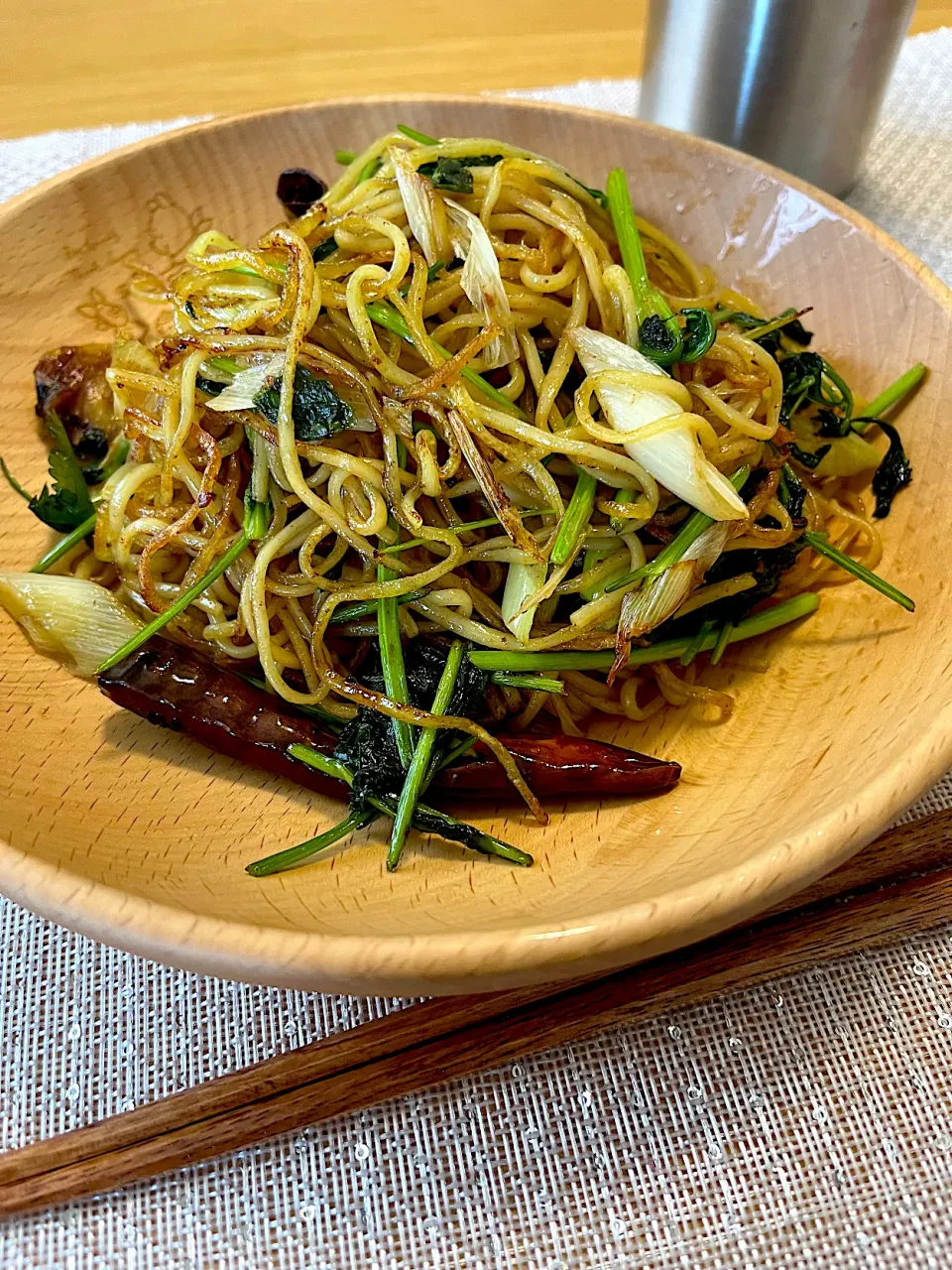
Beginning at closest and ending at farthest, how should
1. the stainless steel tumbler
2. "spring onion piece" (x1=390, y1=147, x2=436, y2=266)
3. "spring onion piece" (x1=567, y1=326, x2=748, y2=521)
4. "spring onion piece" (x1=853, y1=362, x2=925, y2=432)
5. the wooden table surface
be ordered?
"spring onion piece" (x1=567, y1=326, x2=748, y2=521)
"spring onion piece" (x1=390, y1=147, x2=436, y2=266)
"spring onion piece" (x1=853, y1=362, x2=925, y2=432)
the stainless steel tumbler
the wooden table surface

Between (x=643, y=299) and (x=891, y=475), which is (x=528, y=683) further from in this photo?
(x=891, y=475)

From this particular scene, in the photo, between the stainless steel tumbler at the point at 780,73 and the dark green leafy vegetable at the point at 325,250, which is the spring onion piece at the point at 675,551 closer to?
the dark green leafy vegetable at the point at 325,250

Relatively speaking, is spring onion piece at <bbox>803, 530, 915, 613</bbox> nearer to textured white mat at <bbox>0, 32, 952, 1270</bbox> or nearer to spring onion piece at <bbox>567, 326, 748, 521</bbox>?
spring onion piece at <bbox>567, 326, 748, 521</bbox>

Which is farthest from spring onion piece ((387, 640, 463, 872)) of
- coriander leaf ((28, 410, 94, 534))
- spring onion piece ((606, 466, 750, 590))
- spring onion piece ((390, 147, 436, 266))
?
coriander leaf ((28, 410, 94, 534))

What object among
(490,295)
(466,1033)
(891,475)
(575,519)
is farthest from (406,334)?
(466,1033)

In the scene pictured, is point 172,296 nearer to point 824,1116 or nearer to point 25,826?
point 25,826

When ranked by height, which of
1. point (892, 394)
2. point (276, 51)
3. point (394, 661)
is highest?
point (276, 51)
